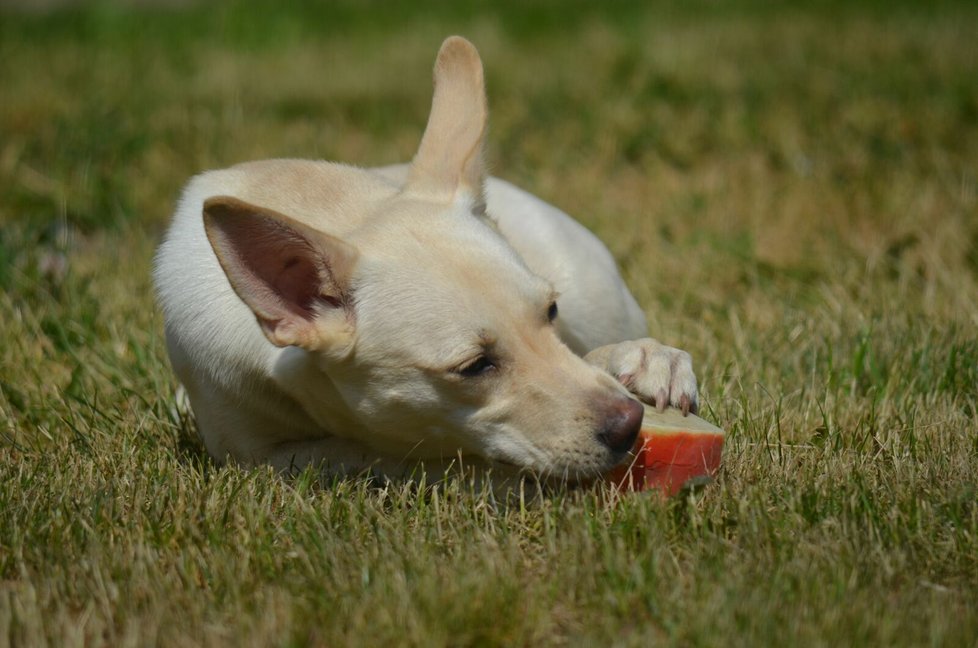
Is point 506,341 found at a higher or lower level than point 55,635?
higher

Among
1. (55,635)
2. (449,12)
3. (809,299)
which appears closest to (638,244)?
(809,299)

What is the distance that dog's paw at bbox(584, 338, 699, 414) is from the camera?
309cm

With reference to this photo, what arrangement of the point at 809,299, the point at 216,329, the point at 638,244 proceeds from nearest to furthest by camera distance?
1. the point at 216,329
2. the point at 809,299
3. the point at 638,244

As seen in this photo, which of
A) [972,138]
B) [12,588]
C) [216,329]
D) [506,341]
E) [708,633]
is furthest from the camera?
[972,138]

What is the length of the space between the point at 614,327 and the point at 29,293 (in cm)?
233

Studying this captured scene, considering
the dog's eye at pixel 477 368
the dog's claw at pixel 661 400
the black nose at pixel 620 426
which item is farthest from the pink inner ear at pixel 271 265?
the dog's claw at pixel 661 400

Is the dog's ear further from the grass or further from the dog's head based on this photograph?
the grass

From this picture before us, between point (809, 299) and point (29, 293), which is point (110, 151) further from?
point (809, 299)

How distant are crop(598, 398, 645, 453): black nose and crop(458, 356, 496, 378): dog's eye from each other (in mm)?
311

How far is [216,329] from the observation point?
10.3 ft

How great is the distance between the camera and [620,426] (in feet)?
8.97

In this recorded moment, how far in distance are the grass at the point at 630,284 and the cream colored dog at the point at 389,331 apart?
162mm

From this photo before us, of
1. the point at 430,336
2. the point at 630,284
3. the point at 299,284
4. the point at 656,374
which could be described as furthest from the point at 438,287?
the point at 630,284

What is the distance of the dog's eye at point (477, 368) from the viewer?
9.18 feet
